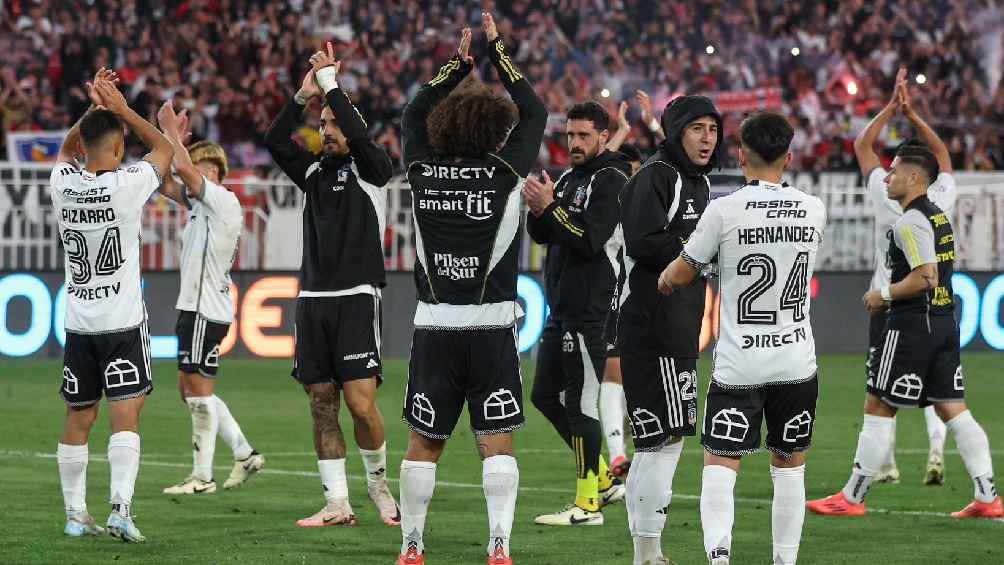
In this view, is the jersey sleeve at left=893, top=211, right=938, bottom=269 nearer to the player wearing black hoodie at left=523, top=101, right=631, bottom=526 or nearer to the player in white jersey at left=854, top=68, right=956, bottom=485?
the player in white jersey at left=854, top=68, right=956, bottom=485

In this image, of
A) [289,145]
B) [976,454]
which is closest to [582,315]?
[289,145]

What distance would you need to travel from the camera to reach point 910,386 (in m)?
10.0

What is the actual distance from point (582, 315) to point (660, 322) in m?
1.88

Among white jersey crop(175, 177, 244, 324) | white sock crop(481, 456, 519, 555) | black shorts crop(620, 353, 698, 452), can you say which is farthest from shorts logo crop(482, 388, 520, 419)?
white jersey crop(175, 177, 244, 324)

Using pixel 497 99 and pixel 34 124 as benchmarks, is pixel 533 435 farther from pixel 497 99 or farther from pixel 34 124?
pixel 34 124

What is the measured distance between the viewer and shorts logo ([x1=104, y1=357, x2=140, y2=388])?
337 inches

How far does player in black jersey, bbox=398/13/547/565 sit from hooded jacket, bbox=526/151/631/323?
1.18 m

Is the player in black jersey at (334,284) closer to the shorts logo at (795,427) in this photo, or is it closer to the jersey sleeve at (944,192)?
the shorts logo at (795,427)

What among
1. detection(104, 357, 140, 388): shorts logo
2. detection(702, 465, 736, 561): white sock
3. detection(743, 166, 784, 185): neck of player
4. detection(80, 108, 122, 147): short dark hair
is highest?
detection(80, 108, 122, 147): short dark hair

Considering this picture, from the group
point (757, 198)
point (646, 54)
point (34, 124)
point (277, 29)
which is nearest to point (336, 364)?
point (757, 198)

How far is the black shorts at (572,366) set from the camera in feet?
31.5

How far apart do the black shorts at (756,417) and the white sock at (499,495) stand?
100cm

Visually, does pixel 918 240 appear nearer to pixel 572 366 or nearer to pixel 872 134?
pixel 872 134

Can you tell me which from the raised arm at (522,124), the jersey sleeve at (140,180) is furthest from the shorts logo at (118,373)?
the raised arm at (522,124)
